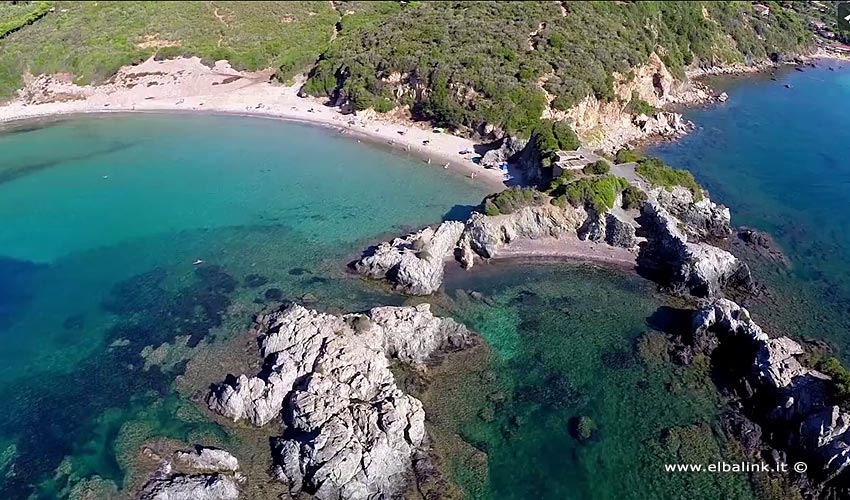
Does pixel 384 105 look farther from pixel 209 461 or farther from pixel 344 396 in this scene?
pixel 209 461

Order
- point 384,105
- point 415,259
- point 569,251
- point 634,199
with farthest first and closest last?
point 384,105 < point 634,199 < point 569,251 < point 415,259

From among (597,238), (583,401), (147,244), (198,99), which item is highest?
(597,238)

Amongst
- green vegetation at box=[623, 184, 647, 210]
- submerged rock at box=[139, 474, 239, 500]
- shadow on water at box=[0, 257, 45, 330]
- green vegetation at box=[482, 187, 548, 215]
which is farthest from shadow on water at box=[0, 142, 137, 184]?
green vegetation at box=[623, 184, 647, 210]

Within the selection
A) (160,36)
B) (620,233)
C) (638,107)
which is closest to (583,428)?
(620,233)

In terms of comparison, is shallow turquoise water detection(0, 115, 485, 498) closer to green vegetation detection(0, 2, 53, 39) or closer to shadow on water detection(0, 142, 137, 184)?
shadow on water detection(0, 142, 137, 184)

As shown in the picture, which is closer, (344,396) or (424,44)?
(344,396)

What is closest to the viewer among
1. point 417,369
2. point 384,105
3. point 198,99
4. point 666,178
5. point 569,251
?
point 417,369

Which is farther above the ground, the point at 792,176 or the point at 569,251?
the point at 792,176
